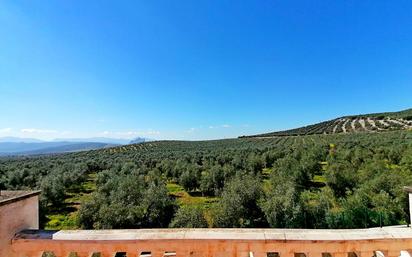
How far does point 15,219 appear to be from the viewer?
3285 millimetres

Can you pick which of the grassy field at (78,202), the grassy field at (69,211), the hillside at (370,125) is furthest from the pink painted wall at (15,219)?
the hillside at (370,125)

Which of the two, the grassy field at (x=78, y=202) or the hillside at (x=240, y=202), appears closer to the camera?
the hillside at (x=240, y=202)

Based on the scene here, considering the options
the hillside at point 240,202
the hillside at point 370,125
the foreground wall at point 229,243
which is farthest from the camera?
the hillside at point 370,125

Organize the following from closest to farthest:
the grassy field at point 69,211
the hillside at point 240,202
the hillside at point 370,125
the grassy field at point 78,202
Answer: the hillside at point 240,202, the grassy field at point 69,211, the grassy field at point 78,202, the hillside at point 370,125

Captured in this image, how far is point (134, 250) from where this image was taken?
Answer: 3.04 meters

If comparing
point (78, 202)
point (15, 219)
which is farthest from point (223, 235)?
point (78, 202)

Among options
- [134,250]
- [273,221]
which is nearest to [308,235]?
[134,250]

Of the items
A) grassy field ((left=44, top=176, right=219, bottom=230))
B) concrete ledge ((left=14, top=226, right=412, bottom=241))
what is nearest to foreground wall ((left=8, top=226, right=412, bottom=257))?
concrete ledge ((left=14, top=226, right=412, bottom=241))

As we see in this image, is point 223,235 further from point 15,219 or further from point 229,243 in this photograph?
point 15,219

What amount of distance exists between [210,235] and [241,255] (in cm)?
35

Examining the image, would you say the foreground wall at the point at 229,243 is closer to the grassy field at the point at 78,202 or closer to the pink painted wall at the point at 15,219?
the pink painted wall at the point at 15,219

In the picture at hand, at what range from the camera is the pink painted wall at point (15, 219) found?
10.3ft

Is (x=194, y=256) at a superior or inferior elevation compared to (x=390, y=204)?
superior

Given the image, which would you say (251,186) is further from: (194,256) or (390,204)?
(194,256)
